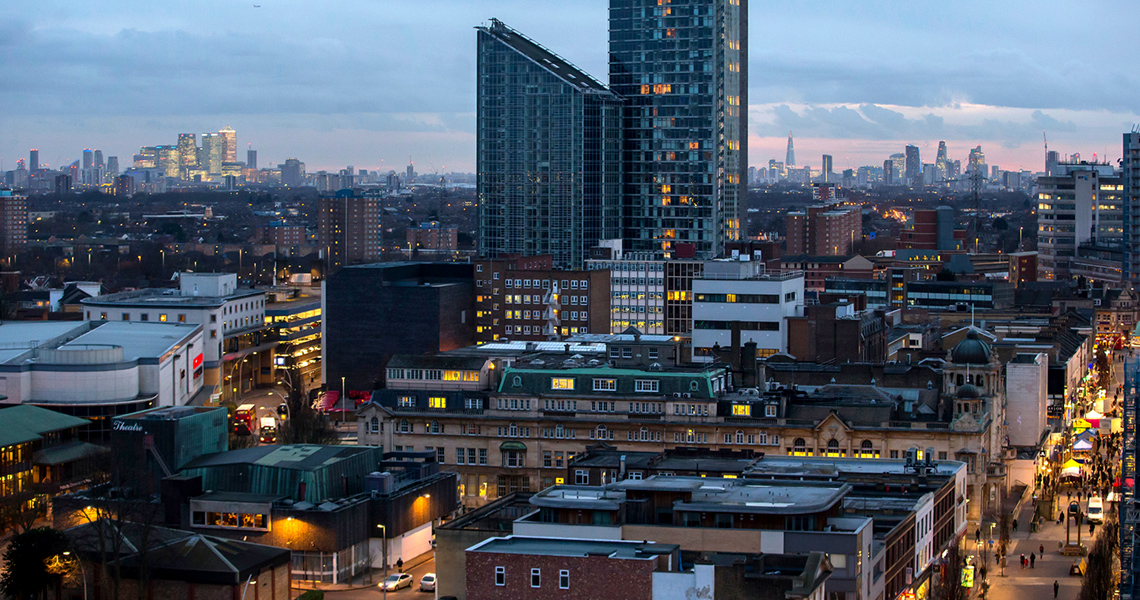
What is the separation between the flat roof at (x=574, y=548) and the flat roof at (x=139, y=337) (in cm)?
8159

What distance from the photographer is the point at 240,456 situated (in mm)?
103562

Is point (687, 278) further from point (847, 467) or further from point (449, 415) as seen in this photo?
point (847, 467)

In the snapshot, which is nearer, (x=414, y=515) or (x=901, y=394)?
(x=414, y=515)

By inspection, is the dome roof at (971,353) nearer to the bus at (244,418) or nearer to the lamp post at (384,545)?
the lamp post at (384,545)

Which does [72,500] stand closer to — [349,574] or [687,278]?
[349,574]

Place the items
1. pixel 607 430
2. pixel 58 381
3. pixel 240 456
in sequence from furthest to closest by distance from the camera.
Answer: pixel 58 381, pixel 607 430, pixel 240 456

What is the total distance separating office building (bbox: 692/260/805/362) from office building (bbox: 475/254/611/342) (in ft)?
112

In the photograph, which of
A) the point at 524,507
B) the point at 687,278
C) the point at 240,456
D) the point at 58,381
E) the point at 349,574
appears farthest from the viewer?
the point at 687,278

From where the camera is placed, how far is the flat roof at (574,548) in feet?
216

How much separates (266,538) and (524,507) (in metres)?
17.6

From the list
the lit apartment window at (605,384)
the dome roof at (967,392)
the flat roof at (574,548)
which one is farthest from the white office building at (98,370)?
the flat roof at (574,548)

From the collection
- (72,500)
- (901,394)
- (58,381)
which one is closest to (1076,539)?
(901,394)

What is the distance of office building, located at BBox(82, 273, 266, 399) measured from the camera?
579 feet

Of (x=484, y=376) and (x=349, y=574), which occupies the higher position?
(x=484, y=376)
